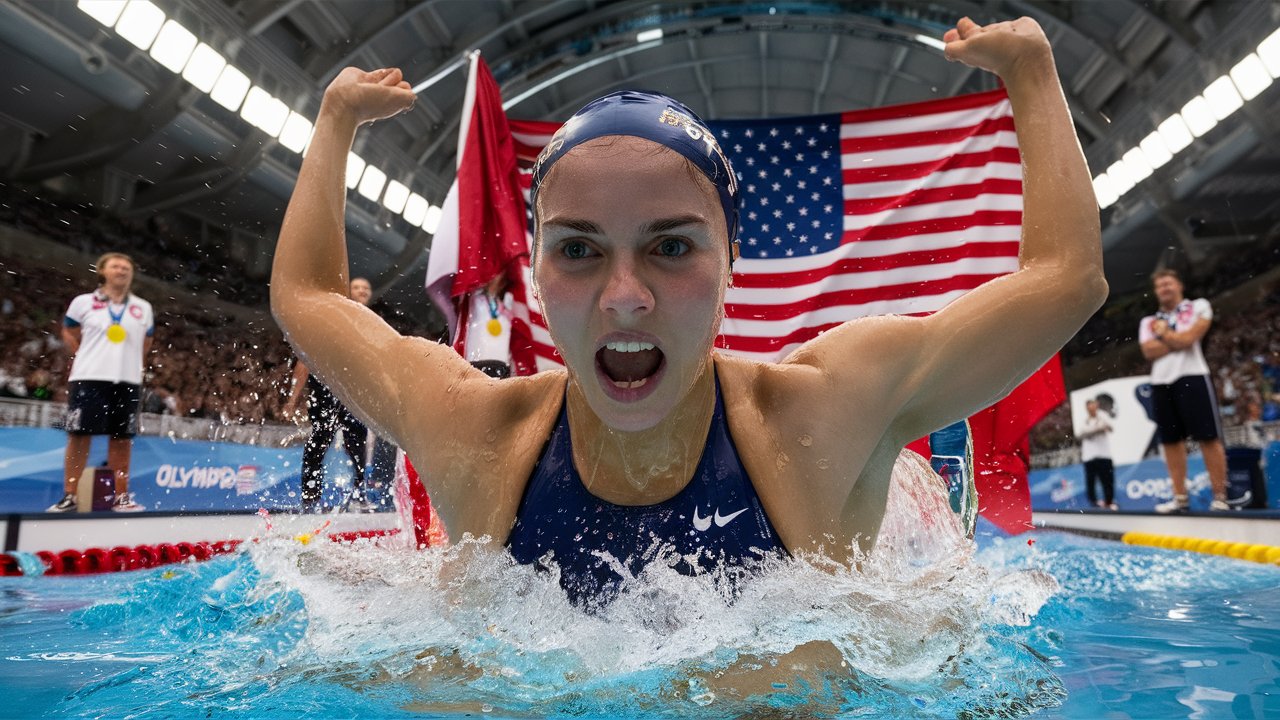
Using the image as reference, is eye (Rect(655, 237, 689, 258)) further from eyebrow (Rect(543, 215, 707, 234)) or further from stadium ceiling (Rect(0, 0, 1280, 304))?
stadium ceiling (Rect(0, 0, 1280, 304))

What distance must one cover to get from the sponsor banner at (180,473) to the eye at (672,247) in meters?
8.04

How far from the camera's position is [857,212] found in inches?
240

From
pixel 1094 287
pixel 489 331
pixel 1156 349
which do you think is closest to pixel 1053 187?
pixel 1094 287

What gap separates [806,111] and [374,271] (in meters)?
8.97

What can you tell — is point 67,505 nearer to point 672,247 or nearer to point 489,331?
point 489,331

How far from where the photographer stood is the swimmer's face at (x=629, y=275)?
157 cm

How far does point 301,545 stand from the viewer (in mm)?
2646

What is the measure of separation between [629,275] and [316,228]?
947 millimetres

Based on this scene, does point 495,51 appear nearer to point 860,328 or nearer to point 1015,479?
point 1015,479

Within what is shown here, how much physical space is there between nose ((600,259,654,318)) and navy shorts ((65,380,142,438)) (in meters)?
6.92

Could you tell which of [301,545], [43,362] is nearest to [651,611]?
[301,545]

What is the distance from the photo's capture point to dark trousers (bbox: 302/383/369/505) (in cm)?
743

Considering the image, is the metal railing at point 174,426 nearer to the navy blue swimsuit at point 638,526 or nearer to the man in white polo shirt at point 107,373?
the man in white polo shirt at point 107,373

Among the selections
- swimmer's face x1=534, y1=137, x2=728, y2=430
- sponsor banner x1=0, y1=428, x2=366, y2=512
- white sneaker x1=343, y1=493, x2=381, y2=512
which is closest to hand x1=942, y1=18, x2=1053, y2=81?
swimmer's face x1=534, y1=137, x2=728, y2=430
